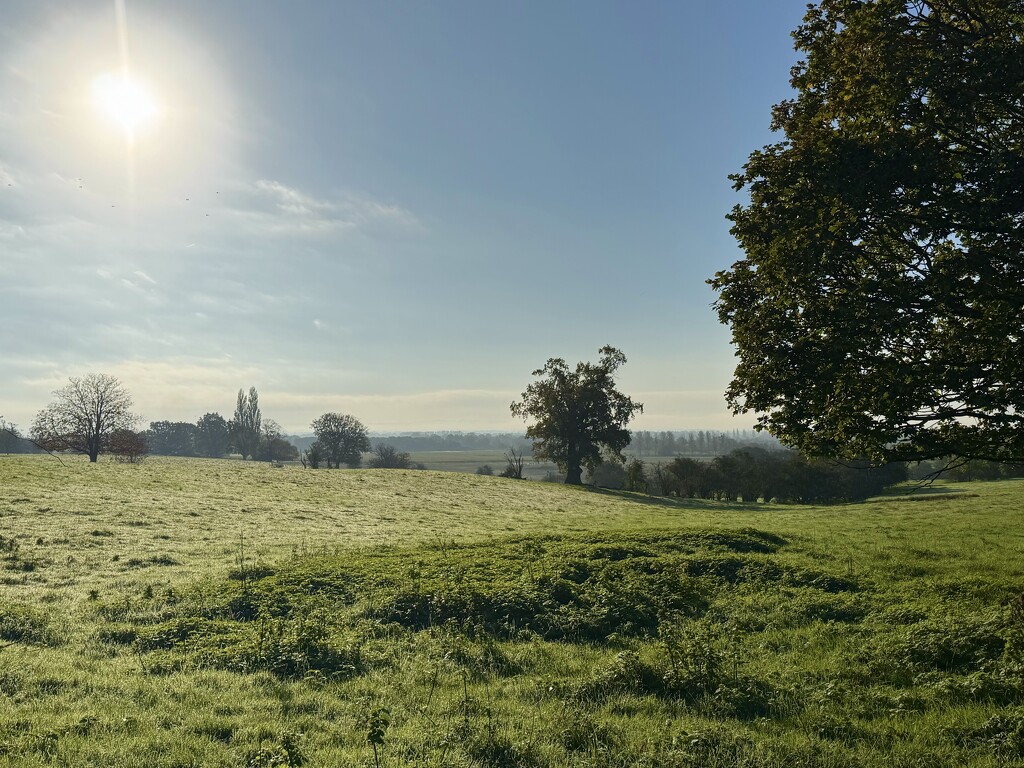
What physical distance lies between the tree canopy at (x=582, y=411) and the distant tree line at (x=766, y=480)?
1086 cm

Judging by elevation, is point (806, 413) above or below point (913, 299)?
below

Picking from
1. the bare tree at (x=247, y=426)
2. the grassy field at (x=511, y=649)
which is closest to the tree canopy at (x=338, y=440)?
the bare tree at (x=247, y=426)

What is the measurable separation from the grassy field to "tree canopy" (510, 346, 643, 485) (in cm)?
4564

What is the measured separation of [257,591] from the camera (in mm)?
14523

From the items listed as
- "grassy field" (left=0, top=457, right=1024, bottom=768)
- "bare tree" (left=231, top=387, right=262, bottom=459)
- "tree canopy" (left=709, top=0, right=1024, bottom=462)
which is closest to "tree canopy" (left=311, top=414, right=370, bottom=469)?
"bare tree" (left=231, top=387, right=262, bottom=459)

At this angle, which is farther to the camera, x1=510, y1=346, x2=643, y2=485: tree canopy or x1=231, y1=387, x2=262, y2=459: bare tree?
x1=231, y1=387, x2=262, y2=459: bare tree

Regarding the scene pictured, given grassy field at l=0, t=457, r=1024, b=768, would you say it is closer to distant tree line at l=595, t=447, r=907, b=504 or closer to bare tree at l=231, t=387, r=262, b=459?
distant tree line at l=595, t=447, r=907, b=504

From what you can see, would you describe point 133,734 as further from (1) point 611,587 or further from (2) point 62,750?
(1) point 611,587

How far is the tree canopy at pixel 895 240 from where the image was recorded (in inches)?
432

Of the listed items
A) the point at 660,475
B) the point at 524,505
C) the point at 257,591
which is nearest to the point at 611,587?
the point at 257,591

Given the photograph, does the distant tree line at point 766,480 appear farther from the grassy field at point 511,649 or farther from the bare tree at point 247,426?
the bare tree at point 247,426

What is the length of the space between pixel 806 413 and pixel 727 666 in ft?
22.0

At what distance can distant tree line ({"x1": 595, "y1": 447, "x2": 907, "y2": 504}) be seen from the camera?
68.5m

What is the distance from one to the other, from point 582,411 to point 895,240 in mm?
56976
